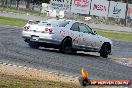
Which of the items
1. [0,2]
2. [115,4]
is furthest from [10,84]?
[0,2]

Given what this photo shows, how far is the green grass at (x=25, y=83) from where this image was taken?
401 inches

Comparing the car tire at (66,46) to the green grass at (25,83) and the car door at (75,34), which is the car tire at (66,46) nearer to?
the car door at (75,34)

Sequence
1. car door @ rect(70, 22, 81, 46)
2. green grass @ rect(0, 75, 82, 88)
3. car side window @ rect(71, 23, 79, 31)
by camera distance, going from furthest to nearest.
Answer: car side window @ rect(71, 23, 79, 31) < car door @ rect(70, 22, 81, 46) < green grass @ rect(0, 75, 82, 88)

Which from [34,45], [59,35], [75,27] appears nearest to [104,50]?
[75,27]

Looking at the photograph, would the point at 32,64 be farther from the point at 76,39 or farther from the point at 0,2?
the point at 0,2

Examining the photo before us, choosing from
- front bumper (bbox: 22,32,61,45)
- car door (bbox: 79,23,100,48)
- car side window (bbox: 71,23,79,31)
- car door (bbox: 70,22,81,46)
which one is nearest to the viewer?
front bumper (bbox: 22,32,61,45)

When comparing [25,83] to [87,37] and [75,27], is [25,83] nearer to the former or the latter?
[75,27]

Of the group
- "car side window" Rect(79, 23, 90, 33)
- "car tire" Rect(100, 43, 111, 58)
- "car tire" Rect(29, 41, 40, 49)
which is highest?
→ "car side window" Rect(79, 23, 90, 33)

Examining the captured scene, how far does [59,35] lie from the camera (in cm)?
1975

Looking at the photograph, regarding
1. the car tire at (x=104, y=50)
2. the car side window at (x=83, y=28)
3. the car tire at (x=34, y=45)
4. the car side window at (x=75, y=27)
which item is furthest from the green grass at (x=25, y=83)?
the car tire at (x=104, y=50)

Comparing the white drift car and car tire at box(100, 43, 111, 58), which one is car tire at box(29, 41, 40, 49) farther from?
car tire at box(100, 43, 111, 58)

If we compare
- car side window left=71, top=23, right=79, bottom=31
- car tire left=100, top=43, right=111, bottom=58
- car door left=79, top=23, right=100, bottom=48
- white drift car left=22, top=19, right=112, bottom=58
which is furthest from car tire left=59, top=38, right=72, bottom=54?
car tire left=100, top=43, right=111, bottom=58

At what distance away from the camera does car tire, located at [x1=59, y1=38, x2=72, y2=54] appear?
1978 centimetres

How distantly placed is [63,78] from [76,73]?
157 centimetres
